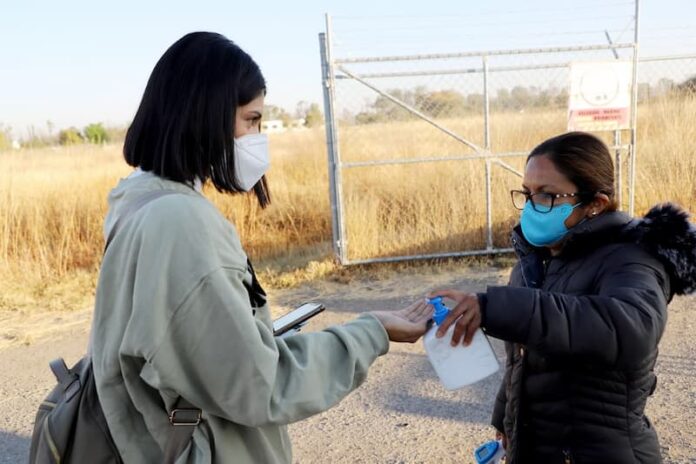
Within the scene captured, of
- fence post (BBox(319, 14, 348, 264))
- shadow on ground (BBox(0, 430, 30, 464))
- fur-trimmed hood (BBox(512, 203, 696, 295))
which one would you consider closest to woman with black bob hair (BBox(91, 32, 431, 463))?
fur-trimmed hood (BBox(512, 203, 696, 295))

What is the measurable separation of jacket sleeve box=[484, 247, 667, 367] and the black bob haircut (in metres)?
0.79

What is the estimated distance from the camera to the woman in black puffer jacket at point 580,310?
159 cm

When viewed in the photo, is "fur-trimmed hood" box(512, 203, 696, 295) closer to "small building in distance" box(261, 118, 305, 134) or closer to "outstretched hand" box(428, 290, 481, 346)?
"outstretched hand" box(428, 290, 481, 346)

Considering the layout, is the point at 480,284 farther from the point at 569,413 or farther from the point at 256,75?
the point at 256,75

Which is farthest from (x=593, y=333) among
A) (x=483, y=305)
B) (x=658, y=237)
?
(x=658, y=237)

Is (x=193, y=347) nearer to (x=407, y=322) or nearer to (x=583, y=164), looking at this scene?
(x=407, y=322)

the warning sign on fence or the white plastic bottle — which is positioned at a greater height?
the warning sign on fence

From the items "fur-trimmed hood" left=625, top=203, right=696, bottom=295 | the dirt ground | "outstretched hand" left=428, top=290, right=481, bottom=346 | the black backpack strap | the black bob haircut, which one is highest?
the black bob haircut

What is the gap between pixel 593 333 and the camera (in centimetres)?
157

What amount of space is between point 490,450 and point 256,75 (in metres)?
1.52

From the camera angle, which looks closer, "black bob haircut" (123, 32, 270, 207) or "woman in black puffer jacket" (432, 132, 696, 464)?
"black bob haircut" (123, 32, 270, 207)

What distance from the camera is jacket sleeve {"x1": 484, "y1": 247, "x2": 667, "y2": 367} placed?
1576mm

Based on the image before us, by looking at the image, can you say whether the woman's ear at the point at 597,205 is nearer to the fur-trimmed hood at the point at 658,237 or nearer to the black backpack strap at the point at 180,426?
the fur-trimmed hood at the point at 658,237

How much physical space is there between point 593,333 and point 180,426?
100 cm
